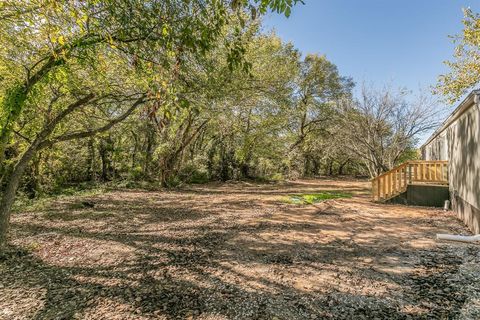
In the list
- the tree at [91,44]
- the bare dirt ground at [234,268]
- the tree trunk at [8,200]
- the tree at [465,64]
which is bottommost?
the bare dirt ground at [234,268]

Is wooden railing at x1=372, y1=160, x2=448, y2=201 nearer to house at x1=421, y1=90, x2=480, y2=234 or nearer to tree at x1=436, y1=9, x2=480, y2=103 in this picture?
house at x1=421, y1=90, x2=480, y2=234

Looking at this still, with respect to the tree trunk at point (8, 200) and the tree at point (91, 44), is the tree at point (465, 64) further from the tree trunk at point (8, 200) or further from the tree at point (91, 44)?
the tree trunk at point (8, 200)

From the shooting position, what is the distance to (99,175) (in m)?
16.3

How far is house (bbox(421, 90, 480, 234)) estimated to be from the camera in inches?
219

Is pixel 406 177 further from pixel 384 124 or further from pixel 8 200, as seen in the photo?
pixel 8 200

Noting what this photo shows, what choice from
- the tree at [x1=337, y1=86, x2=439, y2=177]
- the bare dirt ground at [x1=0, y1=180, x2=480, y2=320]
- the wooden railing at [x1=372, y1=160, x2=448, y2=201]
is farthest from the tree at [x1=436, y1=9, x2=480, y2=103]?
the bare dirt ground at [x1=0, y1=180, x2=480, y2=320]

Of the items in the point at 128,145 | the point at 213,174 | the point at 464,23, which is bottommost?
the point at 213,174

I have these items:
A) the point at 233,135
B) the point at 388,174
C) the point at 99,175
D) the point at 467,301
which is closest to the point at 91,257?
the point at 467,301

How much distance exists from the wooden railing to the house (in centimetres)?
72

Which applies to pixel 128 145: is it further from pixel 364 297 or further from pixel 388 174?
pixel 364 297

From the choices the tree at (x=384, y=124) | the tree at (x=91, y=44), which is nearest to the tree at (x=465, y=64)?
the tree at (x=384, y=124)

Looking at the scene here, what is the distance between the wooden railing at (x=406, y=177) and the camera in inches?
359

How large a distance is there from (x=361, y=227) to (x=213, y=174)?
472 inches

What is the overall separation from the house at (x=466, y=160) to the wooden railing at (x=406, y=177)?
2.36ft
